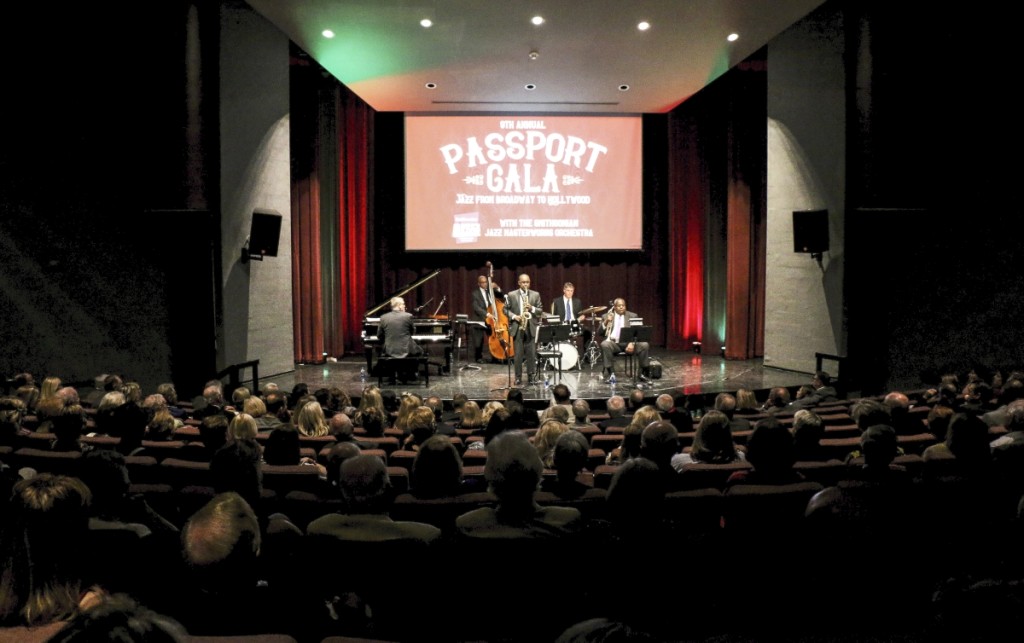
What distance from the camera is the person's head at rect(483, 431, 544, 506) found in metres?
2.46

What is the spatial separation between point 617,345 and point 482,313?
7.62 ft

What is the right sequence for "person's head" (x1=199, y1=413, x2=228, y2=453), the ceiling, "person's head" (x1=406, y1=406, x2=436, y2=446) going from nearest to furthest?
"person's head" (x1=199, y1=413, x2=228, y2=453), "person's head" (x1=406, y1=406, x2=436, y2=446), the ceiling

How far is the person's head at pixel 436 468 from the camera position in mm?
2969

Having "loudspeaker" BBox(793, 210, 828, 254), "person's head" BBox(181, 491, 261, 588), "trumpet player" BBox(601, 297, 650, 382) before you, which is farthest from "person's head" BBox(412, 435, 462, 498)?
"loudspeaker" BBox(793, 210, 828, 254)

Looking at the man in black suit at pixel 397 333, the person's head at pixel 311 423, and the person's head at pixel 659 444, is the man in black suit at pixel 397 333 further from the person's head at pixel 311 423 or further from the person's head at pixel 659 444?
the person's head at pixel 659 444

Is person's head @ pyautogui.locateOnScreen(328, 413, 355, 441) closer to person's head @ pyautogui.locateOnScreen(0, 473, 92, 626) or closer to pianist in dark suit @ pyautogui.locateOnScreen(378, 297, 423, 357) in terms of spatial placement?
person's head @ pyautogui.locateOnScreen(0, 473, 92, 626)

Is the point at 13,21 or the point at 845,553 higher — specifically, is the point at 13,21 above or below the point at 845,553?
above

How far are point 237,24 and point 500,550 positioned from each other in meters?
8.78

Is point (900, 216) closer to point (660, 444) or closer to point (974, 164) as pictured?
point (974, 164)

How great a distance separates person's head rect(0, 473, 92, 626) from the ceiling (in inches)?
302

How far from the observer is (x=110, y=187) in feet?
29.5

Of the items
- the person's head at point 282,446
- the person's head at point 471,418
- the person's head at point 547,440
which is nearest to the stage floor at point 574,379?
the person's head at point 471,418

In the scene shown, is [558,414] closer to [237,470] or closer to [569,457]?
[569,457]

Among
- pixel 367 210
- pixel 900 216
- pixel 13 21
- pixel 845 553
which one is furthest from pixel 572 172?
pixel 845 553
